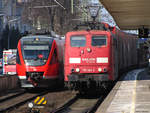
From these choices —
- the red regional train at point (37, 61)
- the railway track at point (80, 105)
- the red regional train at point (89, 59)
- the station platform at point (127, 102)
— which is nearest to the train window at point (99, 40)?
the red regional train at point (89, 59)

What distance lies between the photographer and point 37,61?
67.1ft

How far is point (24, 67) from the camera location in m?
20.4

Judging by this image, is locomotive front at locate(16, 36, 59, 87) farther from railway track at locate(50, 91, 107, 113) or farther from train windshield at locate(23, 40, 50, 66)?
railway track at locate(50, 91, 107, 113)

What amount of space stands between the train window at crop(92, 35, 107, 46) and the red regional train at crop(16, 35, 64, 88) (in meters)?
3.10

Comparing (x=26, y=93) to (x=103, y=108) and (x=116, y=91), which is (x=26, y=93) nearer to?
(x=116, y=91)

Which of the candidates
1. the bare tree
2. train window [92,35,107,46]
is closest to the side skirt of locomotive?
train window [92,35,107,46]

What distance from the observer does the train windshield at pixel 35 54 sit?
66.9ft

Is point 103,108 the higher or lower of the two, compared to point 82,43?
lower

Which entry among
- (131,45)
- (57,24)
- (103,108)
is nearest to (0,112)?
(103,108)

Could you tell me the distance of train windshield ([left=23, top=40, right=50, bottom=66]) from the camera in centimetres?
2041

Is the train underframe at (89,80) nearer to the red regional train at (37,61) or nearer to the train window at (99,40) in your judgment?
the train window at (99,40)

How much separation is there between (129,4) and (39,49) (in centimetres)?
640

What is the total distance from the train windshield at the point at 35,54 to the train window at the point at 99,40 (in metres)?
3.22

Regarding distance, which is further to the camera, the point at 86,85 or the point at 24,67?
the point at 24,67
